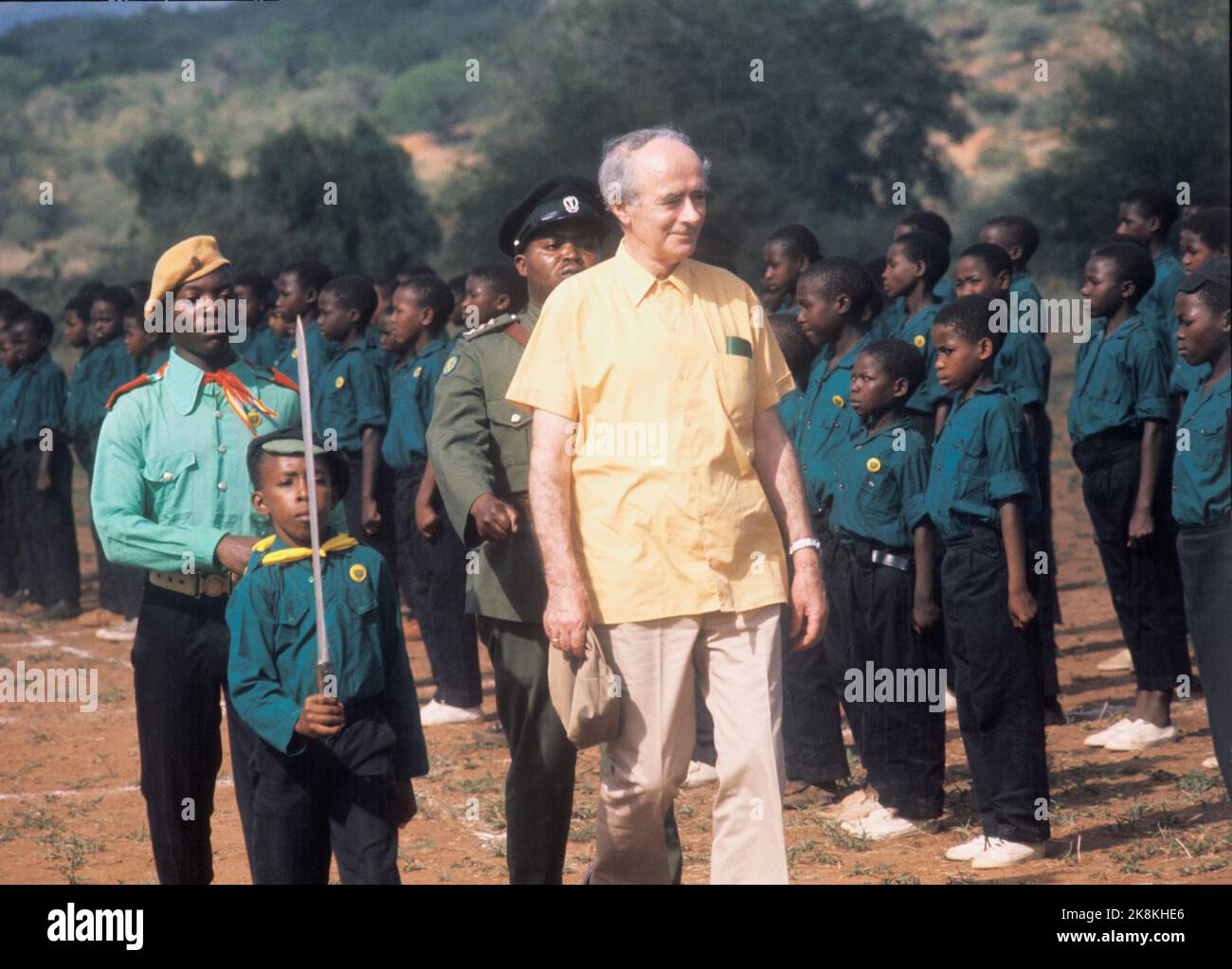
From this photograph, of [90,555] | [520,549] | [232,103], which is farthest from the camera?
[232,103]

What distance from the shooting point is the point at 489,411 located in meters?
5.41

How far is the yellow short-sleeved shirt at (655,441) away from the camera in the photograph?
462cm

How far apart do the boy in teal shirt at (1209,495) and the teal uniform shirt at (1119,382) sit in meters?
1.45

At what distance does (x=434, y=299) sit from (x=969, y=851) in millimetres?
4895

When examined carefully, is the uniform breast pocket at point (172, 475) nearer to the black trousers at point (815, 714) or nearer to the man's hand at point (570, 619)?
the man's hand at point (570, 619)

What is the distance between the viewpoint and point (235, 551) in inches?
197

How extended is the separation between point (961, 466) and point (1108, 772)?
1.90m

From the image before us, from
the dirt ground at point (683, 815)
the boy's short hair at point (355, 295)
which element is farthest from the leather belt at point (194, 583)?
the boy's short hair at point (355, 295)

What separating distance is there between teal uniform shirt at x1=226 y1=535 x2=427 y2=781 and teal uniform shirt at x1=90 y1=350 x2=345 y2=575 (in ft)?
1.30

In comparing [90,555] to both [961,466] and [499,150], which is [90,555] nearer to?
[961,466]

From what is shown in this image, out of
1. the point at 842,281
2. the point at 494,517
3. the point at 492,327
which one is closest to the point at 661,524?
the point at 494,517

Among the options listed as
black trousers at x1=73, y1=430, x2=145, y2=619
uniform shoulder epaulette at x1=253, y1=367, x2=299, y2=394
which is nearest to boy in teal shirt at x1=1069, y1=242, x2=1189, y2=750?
uniform shoulder epaulette at x1=253, y1=367, x2=299, y2=394

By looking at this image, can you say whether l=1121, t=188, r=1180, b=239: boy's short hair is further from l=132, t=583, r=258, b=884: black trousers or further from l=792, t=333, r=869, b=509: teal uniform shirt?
l=132, t=583, r=258, b=884: black trousers
